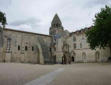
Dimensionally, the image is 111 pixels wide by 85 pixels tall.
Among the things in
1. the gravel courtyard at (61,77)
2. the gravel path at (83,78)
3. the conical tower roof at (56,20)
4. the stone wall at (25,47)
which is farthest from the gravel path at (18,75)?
the conical tower roof at (56,20)

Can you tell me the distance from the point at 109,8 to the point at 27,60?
28.8 meters

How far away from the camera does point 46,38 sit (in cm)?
5472

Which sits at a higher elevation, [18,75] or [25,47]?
[25,47]

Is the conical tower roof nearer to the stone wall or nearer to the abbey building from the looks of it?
the abbey building

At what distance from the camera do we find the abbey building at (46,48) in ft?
142

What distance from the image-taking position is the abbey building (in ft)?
142

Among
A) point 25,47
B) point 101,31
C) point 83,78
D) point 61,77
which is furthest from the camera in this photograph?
point 25,47

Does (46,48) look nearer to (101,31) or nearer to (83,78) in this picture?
(101,31)

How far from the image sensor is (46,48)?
171 ft

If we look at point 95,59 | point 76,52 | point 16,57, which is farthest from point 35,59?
point 95,59

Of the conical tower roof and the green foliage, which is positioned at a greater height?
the conical tower roof

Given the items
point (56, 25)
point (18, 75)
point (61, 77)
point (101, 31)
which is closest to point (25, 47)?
point (56, 25)

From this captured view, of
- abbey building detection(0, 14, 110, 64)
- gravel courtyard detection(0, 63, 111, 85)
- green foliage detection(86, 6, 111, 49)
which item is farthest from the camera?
abbey building detection(0, 14, 110, 64)

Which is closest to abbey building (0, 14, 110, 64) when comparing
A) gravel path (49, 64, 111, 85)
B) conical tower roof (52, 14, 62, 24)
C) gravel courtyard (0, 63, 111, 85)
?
conical tower roof (52, 14, 62, 24)
